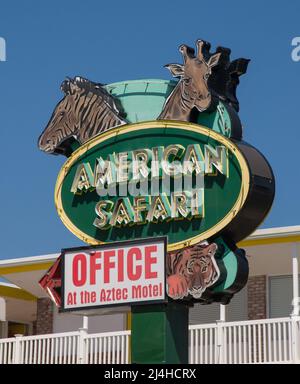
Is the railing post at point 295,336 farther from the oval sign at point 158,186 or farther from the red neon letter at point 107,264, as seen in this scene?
the red neon letter at point 107,264

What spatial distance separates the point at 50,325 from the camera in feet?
118

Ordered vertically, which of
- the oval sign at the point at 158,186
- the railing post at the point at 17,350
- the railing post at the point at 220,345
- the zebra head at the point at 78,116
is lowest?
the railing post at the point at 220,345

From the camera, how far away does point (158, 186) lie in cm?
2098

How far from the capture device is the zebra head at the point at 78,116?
2205 centimetres

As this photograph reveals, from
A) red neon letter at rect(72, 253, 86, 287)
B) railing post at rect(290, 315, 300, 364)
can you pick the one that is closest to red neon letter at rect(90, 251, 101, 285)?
red neon letter at rect(72, 253, 86, 287)

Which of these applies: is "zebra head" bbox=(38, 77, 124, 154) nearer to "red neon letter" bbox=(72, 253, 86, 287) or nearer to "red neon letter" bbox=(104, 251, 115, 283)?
"red neon letter" bbox=(72, 253, 86, 287)

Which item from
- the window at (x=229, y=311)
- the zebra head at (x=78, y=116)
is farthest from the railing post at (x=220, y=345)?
the window at (x=229, y=311)

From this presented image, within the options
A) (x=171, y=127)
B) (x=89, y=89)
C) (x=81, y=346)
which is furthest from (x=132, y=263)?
(x=81, y=346)

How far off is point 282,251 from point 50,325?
1018 cm

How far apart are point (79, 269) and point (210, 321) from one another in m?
11.0

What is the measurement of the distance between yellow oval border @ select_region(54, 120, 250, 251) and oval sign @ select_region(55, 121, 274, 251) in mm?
18

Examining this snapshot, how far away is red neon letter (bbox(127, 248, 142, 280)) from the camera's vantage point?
21.0m
